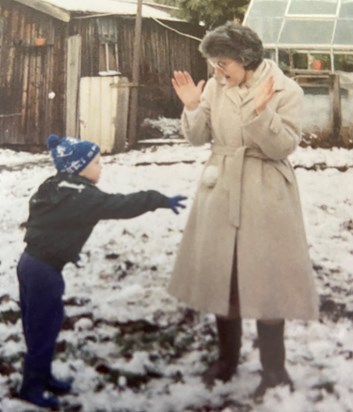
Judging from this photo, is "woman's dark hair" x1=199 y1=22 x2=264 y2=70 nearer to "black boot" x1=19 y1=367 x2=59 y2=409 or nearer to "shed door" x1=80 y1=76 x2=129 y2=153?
"shed door" x1=80 y1=76 x2=129 y2=153

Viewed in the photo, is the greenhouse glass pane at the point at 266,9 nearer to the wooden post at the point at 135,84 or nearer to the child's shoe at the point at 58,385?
the wooden post at the point at 135,84

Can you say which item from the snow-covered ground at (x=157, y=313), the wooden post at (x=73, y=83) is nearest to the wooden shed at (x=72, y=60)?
the wooden post at (x=73, y=83)

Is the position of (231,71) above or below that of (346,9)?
below

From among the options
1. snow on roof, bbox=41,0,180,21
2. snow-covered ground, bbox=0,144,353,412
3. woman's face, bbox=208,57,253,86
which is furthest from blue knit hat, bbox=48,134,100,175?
snow on roof, bbox=41,0,180,21

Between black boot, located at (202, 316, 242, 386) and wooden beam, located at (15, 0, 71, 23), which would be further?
wooden beam, located at (15, 0, 71, 23)

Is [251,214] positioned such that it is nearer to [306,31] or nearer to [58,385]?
[58,385]

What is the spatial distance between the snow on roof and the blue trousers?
0.70 meters

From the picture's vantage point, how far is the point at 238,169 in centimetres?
151

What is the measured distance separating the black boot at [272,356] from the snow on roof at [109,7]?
0.84 m

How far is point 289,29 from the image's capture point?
2035mm

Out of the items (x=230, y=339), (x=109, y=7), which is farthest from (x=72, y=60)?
(x=230, y=339)

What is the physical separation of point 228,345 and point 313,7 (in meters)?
1.04

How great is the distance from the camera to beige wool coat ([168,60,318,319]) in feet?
4.89

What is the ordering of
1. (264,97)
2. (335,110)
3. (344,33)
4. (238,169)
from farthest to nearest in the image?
(344,33) < (335,110) < (238,169) < (264,97)
